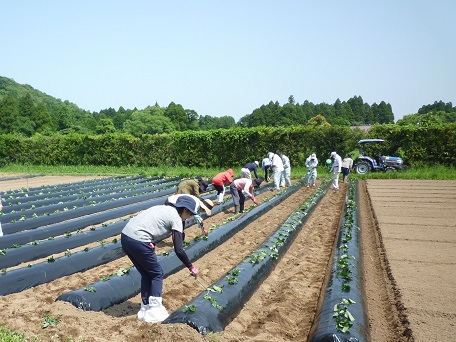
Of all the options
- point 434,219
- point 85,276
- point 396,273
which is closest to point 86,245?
point 85,276

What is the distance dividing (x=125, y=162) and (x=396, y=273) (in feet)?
90.3

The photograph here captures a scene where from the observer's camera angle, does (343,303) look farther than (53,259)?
No

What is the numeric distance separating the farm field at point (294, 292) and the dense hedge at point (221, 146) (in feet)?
46.7

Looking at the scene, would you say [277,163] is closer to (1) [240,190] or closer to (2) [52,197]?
(1) [240,190]

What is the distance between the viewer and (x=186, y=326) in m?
4.31

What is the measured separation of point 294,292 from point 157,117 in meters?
69.6

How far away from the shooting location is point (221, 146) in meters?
28.6

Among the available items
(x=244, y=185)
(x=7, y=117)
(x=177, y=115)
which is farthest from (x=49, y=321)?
(x=177, y=115)

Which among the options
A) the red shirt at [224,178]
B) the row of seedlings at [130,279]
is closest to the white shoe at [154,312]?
the row of seedlings at [130,279]

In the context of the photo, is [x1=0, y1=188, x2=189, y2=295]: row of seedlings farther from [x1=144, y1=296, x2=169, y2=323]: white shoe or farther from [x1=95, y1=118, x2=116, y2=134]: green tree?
[x1=95, y1=118, x2=116, y2=134]: green tree

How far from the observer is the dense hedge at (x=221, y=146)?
24.6 m

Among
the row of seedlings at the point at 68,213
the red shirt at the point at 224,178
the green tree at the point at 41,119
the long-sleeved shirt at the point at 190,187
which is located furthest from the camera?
the green tree at the point at 41,119

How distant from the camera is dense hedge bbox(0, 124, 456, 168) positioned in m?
24.6

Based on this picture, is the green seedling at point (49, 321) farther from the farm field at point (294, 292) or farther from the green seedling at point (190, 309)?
the green seedling at point (190, 309)
